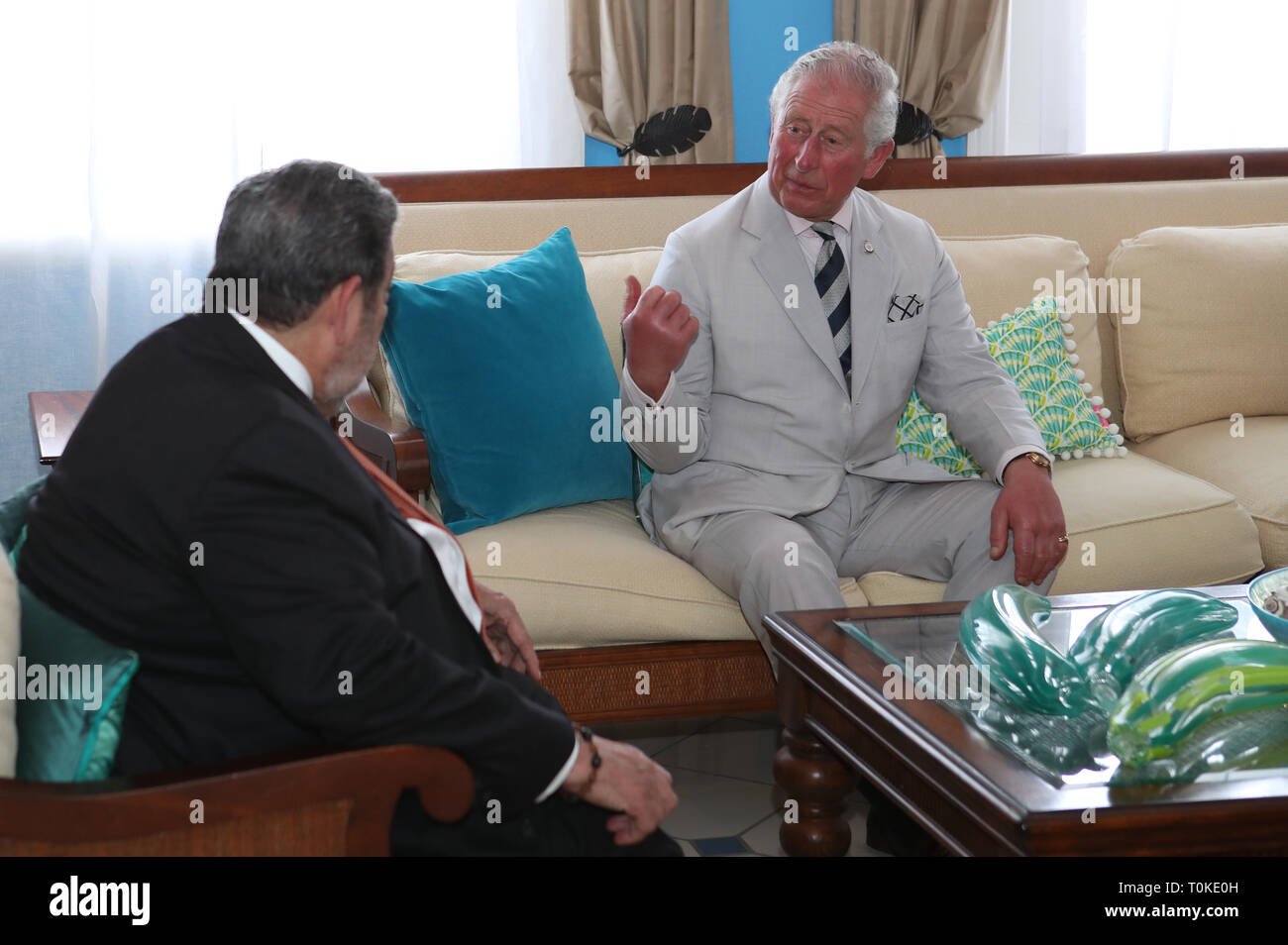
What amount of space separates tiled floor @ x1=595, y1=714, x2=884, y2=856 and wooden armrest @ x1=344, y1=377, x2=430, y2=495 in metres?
0.73

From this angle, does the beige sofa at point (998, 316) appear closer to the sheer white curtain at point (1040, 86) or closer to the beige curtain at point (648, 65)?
the beige curtain at point (648, 65)

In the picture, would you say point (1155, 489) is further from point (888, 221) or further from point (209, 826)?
point (209, 826)

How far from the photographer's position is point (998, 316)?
104 inches

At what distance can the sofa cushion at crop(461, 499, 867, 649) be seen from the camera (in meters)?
2.01

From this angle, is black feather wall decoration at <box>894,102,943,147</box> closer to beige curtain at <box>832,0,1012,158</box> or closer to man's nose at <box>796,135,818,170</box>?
beige curtain at <box>832,0,1012,158</box>

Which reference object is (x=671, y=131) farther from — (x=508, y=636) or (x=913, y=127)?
(x=508, y=636)

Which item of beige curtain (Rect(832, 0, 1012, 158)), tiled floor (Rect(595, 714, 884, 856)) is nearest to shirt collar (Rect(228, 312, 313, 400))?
tiled floor (Rect(595, 714, 884, 856))

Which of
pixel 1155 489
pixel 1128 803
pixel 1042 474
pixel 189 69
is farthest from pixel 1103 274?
pixel 189 69

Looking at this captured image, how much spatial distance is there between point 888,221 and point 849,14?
113cm

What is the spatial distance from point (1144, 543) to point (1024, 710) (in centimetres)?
93

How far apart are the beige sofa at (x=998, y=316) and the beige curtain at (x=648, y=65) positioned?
1.26ft

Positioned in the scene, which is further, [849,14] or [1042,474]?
[849,14]

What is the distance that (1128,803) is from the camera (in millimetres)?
1180

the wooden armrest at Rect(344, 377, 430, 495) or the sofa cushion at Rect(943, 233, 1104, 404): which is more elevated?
the sofa cushion at Rect(943, 233, 1104, 404)
